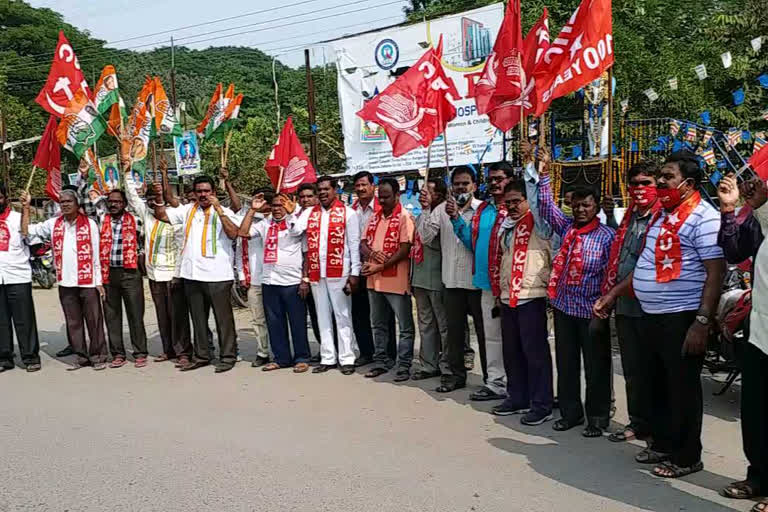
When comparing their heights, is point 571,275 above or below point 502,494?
above

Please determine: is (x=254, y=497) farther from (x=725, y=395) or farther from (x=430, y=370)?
(x=725, y=395)

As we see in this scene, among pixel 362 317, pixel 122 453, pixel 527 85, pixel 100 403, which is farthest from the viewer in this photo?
pixel 362 317

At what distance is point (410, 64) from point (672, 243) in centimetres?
1090

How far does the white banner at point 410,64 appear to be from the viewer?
1338 cm

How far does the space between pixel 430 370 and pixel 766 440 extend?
3488 millimetres

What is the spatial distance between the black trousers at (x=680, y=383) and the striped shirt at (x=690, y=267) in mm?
65

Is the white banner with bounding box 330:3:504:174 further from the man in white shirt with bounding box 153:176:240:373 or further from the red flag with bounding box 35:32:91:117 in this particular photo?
the man in white shirt with bounding box 153:176:240:373

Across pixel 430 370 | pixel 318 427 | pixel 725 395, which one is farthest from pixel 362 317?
pixel 725 395

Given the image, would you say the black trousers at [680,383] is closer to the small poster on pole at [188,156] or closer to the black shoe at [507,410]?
the black shoe at [507,410]

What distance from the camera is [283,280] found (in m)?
7.62

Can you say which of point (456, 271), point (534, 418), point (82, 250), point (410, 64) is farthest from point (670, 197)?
point (410, 64)

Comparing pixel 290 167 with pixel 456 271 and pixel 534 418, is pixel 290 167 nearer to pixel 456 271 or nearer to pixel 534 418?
pixel 456 271

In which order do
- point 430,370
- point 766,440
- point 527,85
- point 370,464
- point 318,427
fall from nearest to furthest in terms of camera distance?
point 766,440, point 370,464, point 318,427, point 527,85, point 430,370

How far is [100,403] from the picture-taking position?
657 centimetres
